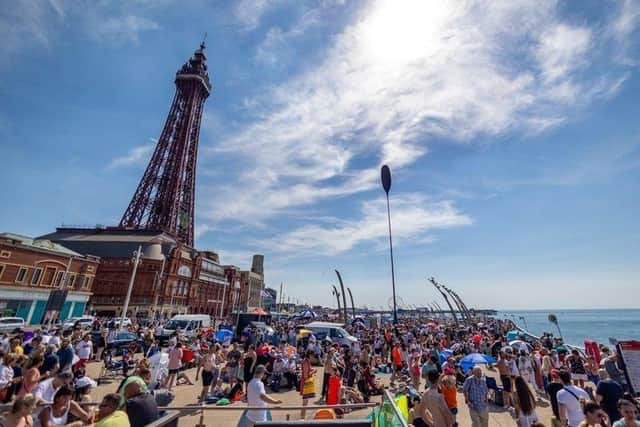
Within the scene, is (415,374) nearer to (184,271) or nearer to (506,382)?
(506,382)

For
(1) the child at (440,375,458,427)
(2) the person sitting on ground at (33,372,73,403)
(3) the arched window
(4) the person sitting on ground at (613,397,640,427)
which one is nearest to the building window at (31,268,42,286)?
(3) the arched window

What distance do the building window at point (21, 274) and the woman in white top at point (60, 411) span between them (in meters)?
40.5

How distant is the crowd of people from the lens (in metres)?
4.36

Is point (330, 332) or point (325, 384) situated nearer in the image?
point (325, 384)

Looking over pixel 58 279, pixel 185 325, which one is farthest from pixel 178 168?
pixel 185 325

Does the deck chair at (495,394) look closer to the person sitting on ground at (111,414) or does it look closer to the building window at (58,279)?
the person sitting on ground at (111,414)

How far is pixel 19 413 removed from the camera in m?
3.82

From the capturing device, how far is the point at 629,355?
6.38 meters

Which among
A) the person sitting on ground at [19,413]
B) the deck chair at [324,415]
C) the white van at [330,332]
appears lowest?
the deck chair at [324,415]

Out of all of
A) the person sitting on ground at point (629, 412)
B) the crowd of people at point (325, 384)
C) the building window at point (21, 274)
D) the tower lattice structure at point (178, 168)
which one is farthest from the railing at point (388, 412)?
the tower lattice structure at point (178, 168)

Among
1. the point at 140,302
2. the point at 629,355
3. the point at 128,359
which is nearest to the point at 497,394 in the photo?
the point at 629,355

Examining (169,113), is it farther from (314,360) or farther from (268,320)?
(314,360)

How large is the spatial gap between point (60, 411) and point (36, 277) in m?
42.2

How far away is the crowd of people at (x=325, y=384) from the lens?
4.36 m
